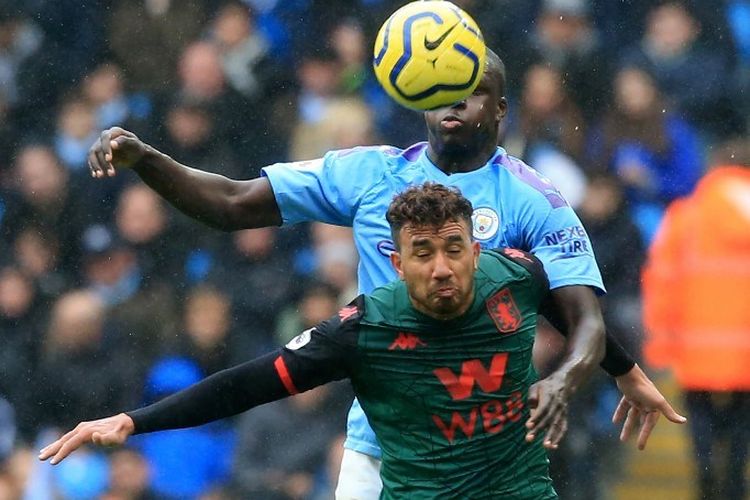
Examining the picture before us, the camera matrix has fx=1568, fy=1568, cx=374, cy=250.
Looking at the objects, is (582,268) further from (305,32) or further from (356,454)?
(305,32)

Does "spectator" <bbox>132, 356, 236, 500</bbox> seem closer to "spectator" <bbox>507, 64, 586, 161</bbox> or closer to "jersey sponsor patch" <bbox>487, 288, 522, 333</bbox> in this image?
"spectator" <bbox>507, 64, 586, 161</bbox>

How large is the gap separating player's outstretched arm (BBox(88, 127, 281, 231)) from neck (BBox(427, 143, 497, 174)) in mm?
557

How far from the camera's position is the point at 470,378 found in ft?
14.3

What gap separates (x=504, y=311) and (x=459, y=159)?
71 centimetres

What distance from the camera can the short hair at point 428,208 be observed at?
168 inches

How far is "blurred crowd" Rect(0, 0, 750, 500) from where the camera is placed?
7.32 meters

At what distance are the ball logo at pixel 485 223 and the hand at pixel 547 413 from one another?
63 centimetres

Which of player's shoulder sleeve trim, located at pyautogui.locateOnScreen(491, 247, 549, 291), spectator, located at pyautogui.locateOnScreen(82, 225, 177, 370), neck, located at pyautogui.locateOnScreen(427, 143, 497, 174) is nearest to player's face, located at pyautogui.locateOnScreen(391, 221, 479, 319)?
player's shoulder sleeve trim, located at pyautogui.locateOnScreen(491, 247, 549, 291)

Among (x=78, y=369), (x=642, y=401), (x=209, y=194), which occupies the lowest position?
(x=78, y=369)

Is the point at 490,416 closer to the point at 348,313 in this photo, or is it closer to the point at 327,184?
the point at 348,313

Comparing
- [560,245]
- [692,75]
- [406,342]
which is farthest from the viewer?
[692,75]

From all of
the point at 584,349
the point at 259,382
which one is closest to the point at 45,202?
the point at 259,382

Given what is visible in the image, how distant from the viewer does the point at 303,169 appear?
16.6 ft

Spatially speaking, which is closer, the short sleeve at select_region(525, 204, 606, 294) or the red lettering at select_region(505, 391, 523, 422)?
the red lettering at select_region(505, 391, 523, 422)
